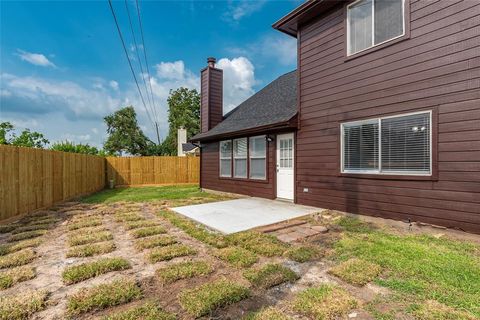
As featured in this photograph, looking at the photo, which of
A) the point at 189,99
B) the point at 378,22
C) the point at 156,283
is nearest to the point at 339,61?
the point at 378,22

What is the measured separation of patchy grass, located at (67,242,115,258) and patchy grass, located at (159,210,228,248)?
1.24 meters

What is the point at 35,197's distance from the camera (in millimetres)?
6402

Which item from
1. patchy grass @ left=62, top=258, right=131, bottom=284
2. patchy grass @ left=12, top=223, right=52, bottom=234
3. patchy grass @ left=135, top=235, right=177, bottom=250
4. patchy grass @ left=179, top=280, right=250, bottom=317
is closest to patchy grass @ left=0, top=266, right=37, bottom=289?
patchy grass @ left=62, top=258, right=131, bottom=284

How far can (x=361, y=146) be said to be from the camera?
510cm

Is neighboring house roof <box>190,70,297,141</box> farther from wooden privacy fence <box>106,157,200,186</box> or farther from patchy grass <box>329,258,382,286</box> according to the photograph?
wooden privacy fence <box>106,157,200,186</box>

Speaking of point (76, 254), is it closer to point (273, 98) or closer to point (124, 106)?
point (273, 98)

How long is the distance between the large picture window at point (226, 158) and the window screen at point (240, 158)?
29 cm

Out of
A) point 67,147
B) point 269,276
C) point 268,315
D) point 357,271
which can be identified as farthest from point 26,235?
point 67,147

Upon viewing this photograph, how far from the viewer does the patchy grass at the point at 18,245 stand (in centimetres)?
353

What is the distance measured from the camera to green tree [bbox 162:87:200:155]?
3189 cm

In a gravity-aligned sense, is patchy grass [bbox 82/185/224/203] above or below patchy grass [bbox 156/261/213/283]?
below

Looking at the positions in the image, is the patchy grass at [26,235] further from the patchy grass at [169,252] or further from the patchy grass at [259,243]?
the patchy grass at [259,243]

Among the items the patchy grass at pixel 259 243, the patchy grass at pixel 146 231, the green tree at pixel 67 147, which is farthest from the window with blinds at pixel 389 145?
the green tree at pixel 67 147

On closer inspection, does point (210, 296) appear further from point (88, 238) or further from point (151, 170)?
point (151, 170)
